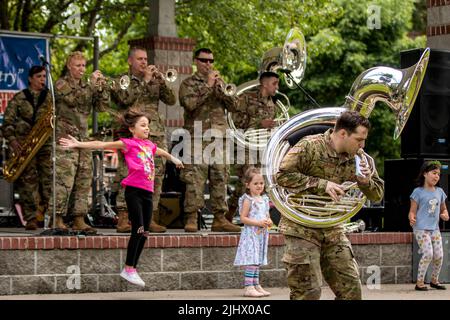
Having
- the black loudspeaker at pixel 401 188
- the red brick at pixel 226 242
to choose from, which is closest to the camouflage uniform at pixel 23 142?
the red brick at pixel 226 242

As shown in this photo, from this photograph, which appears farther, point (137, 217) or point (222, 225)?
point (222, 225)

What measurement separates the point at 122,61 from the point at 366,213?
15.2m

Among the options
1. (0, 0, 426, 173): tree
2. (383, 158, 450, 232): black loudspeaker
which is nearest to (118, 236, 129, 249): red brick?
(383, 158, 450, 232): black loudspeaker

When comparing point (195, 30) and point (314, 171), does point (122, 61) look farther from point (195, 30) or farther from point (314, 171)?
point (314, 171)

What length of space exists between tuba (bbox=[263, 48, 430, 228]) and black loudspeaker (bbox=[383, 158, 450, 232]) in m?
3.57

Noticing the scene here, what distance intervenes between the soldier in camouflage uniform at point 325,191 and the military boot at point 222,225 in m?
4.91

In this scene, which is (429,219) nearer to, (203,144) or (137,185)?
(203,144)

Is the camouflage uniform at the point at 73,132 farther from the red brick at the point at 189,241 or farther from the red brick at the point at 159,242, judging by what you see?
the red brick at the point at 189,241

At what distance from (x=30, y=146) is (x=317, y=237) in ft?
20.2

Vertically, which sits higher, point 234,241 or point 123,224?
point 123,224

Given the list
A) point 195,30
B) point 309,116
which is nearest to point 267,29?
point 195,30

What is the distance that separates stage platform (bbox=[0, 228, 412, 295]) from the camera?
11.6 meters

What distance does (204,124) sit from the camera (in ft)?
43.8

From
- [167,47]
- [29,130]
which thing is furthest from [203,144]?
[167,47]
